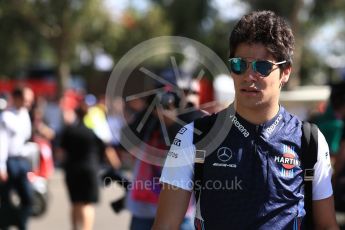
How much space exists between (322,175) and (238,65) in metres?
0.56

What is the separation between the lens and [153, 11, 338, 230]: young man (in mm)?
2650

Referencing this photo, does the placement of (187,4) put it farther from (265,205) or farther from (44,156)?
(265,205)

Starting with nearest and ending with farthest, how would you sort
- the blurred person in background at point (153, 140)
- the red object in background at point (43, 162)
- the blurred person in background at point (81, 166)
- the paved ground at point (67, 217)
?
the blurred person in background at point (153, 140) < the blurred person in background at point (81, 166) < the paved ground at point (67, 217) < the red object in background at point (43, 162)

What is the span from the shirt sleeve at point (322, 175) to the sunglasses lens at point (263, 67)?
13.9 inches

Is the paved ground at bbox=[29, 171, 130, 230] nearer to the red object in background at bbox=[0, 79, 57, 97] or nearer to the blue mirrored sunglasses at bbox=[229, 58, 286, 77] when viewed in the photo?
the blue mirrored sunglasses at bbox=[229, 58, 286, 77]

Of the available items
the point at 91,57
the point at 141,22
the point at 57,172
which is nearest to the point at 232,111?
the point at 57,172

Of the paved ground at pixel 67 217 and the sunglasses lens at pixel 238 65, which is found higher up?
the sunglasses lens at pixel 238 65

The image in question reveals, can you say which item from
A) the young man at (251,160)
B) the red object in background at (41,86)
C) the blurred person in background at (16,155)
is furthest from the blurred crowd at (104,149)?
the red object in background at (41,86)

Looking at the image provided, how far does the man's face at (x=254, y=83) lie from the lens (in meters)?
2.69

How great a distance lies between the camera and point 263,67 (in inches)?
106

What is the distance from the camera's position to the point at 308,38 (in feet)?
124

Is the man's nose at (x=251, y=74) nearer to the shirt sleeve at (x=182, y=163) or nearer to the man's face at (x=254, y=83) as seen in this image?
the man's face at (x=254, y=83)

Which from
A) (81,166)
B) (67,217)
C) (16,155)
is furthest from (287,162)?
(67,217)

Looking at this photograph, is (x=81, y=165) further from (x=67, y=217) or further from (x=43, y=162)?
(x=43, y=162)
